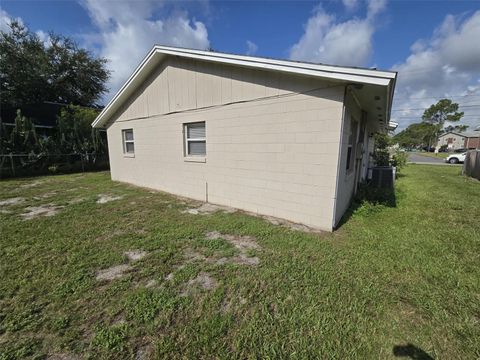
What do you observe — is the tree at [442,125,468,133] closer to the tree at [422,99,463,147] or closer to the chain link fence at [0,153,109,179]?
the tree at [422,99,463,147]

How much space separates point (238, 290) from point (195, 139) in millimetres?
4809

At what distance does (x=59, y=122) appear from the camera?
43.7 ft

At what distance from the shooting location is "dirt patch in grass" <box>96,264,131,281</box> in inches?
110

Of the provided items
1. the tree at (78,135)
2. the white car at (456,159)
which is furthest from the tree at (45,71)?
the white car at (456,159)

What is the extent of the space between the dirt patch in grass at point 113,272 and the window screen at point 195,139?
3.85 meters

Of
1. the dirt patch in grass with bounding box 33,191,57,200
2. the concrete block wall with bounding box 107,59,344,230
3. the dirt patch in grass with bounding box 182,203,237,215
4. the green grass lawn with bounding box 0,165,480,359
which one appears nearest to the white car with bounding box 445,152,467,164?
the green grass lawn with bounding box 0,165,480,359

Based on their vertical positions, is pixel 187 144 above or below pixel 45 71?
below

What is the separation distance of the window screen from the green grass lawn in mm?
2448

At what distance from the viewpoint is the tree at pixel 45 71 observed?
18.0 meters

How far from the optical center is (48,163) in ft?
40.8

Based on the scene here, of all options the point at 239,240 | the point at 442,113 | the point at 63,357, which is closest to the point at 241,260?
the point at 239,240

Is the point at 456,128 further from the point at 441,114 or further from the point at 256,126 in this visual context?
the point at 256,126

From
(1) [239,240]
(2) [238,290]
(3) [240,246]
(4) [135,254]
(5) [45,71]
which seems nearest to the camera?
(2) [238,290]

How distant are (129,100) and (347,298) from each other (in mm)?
9077
